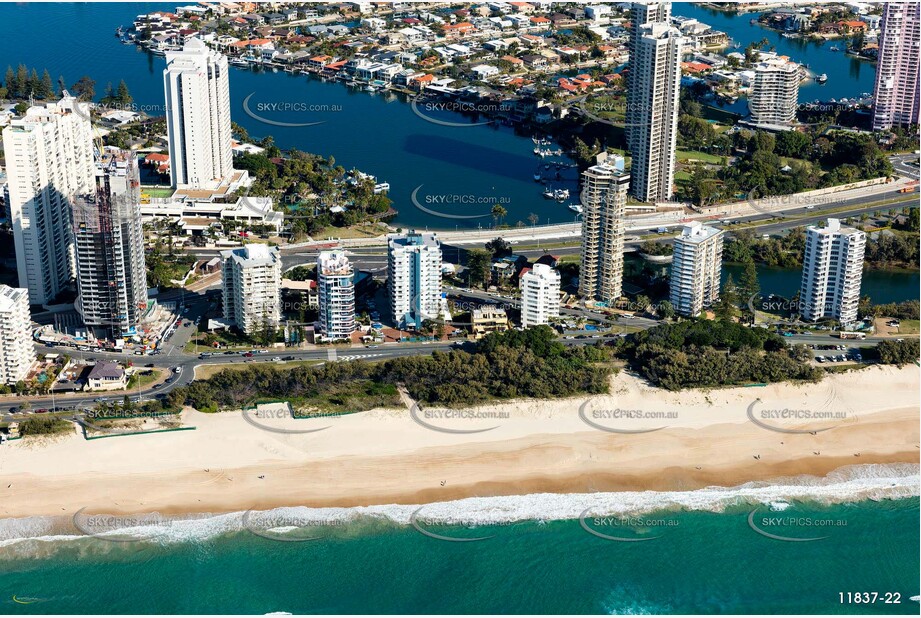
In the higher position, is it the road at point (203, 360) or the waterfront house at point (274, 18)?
the waterfront house at point (274, 18)

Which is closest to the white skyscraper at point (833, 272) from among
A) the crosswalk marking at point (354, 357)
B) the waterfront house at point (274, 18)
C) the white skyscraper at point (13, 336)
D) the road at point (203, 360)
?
the road at point (203, 360)

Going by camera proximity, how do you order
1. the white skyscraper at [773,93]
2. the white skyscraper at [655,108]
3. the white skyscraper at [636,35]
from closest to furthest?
the white skyscraper at [655,108] → the white skyscraper at [636,35] → the white skyscraper at [773,93]

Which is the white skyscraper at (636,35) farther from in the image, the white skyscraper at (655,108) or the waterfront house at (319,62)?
the waterfront house at (319,62)

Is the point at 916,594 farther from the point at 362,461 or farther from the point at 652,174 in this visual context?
the point at 652,174

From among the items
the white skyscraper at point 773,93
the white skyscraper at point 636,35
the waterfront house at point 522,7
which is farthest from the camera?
the waterfront house at point 522,7

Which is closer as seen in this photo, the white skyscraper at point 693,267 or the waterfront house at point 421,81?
the white skyscraper at point 693,267

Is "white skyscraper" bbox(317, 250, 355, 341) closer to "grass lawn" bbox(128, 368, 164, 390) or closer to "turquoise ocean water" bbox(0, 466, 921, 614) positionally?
"grass lawn" bbox(128, 368, 164, 390)

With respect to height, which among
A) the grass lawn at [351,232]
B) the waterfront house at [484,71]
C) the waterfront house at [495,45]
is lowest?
the grass lawn at [351,232]
